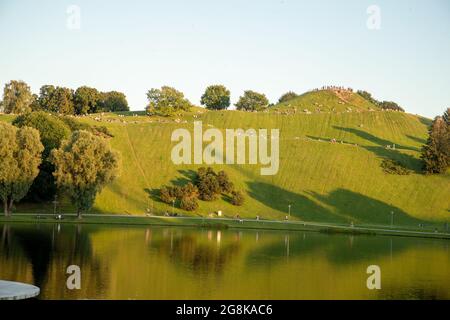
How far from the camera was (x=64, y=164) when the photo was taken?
295 feet

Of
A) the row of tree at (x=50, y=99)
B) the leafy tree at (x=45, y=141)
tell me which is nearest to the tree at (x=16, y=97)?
the row of tree at (x=50, y=99)

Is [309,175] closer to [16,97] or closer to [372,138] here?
[372,138]

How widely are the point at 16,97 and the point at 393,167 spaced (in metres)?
114

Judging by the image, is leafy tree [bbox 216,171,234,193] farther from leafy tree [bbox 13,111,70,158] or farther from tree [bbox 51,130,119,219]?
leafy tree [bbox 13,111,70,158]

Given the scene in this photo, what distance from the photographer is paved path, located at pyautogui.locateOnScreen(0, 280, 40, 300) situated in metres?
34.0

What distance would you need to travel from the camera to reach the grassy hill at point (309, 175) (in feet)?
339

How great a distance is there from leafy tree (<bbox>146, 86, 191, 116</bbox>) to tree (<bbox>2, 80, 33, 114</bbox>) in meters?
41.9

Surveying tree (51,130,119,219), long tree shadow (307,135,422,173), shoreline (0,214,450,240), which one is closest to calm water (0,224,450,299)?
shoreline (0,214,450,240)

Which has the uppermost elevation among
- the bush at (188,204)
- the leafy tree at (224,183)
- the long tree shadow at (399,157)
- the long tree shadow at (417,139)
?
the long tree shadow at (417,139)

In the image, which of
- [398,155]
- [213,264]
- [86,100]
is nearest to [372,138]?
[398,155]

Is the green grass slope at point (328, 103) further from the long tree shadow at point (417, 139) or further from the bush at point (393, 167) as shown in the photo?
the bush at point (393, 167)

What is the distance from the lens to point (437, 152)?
118500 millimetres

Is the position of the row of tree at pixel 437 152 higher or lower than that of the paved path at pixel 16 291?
higher

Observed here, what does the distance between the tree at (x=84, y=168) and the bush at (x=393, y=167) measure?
55.0 m
